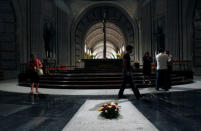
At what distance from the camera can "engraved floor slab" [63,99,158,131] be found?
3043 millimetres

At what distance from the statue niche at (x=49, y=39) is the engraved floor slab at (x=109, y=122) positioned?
49.2ft

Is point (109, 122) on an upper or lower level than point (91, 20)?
lower

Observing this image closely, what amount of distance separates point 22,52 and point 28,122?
41.1 ft

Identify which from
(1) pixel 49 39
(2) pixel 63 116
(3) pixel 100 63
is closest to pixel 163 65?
(2) pixel 63 116

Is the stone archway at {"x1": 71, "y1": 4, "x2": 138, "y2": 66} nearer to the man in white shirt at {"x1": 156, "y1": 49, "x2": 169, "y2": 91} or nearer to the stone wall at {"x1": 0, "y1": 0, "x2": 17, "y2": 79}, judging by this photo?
the stone wall at {"x1": 0, "y1": 0, "x2": 17, "y2": 79}

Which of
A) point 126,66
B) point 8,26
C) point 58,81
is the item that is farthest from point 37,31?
point 126,66

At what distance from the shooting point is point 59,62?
68.4ft

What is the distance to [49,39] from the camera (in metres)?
18.4

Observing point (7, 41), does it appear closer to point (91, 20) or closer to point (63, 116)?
point (91, 20)

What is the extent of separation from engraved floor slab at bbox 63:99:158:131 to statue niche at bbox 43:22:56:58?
15.0 metres

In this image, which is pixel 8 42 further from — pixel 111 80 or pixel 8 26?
pixel 111 80

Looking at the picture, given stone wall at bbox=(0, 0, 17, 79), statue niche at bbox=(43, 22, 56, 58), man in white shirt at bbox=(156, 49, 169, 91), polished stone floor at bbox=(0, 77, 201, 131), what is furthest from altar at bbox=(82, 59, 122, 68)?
polished stone floor at bbox=(0, 77, 201, 131)

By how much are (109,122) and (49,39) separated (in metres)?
16.5

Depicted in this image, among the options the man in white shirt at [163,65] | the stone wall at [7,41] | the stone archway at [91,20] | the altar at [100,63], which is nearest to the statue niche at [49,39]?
the stone wall at [7,41]
